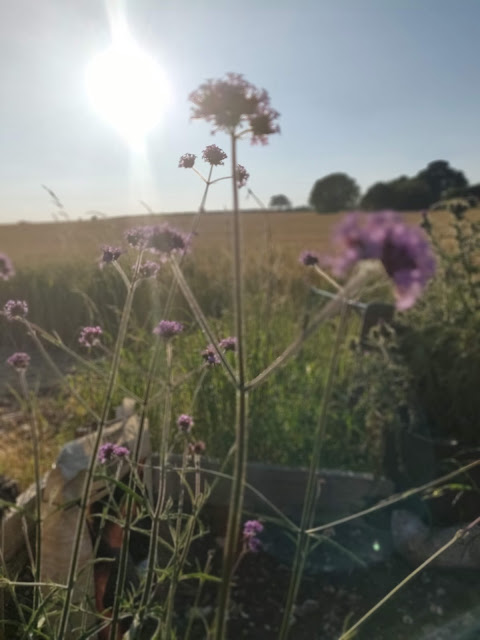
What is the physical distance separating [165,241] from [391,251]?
17.6 inches

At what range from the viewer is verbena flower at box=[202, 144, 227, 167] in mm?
1043

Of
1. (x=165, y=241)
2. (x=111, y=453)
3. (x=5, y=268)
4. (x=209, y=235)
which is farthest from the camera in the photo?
(x=209, y=235)

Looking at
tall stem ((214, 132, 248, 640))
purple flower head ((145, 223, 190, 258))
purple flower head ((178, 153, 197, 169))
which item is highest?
purple flower head ((178, 153, 197, 169))

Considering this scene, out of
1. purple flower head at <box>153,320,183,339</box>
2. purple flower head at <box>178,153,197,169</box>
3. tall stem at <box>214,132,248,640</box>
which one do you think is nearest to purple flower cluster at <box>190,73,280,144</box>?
tall stem at <box>214,132,248,640</box>

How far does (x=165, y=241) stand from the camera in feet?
3.35

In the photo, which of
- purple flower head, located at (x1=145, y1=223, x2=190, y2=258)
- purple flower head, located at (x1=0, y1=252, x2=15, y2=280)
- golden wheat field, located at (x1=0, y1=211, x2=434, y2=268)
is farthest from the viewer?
golden wheat field, located at (x1=0, y1=211, x2=434, y2=268)

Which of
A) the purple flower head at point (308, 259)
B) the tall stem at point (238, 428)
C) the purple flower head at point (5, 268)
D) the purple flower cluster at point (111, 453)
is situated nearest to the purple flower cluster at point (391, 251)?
the tall stem at point (238, 428)

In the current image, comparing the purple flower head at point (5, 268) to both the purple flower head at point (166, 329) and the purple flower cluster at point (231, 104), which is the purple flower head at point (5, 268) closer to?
the purple flower head at point (166, 329)

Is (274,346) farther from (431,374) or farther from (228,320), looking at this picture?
(431,374)

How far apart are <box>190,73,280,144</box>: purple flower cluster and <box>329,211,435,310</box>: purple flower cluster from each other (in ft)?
0.65

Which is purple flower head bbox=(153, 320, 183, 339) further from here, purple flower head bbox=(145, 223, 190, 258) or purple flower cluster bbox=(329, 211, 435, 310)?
purple flower cluster bbox=(329, 211, 435, 310)

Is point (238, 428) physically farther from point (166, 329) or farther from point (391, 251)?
point (166, 329)

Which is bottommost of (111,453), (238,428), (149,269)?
(111,453)

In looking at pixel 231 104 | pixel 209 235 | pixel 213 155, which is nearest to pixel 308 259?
pixel 213 155
